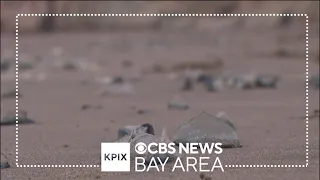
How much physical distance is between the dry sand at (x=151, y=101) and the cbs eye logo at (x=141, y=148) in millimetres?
136

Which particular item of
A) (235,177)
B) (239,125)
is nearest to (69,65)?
(239,125)

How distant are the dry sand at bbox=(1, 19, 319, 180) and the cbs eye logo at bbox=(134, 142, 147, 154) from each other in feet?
0.45

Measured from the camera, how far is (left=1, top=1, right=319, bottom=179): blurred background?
10.9ft

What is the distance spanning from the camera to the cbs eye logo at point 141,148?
2.66 m

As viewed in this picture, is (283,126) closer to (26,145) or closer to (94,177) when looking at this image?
(26,145)

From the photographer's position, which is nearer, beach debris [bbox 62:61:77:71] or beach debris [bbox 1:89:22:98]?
beach debris [bbox 1:89:22:98]

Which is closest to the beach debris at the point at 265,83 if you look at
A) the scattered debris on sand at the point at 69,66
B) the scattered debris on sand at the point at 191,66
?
the scattered debris on sand at the point at 191,66

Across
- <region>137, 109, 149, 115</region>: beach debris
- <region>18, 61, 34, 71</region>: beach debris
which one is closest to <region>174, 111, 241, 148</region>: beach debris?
<region>137, 109, 149, 115</region>: beach debris

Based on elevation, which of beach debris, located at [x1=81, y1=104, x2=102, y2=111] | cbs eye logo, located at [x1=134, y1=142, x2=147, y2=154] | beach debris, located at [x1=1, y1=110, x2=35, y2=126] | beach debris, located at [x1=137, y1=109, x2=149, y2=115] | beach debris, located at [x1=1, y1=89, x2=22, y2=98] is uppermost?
beach debris, located at [x1=1, y1=89, x2=22, y2=98]

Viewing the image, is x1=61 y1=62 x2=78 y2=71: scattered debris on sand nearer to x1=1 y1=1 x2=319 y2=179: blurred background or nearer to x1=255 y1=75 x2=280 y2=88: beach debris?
x1=1 y1=1 x2=319 y2=179: blurred background

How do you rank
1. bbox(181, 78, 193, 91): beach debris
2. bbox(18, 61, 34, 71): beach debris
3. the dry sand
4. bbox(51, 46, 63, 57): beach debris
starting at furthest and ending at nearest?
bbox(51, 46, 63, 57): beach debris < bbox(18, 61, 34, 71): beach debris < bbox(181, 78, 193, 91): beach debris < the dry sand

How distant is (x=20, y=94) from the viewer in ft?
18.3

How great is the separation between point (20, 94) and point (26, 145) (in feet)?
7.26

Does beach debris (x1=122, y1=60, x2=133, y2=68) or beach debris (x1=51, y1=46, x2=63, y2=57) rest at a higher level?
Result: beach debris (x1=51, y1=46, x2=63, y2=57)
